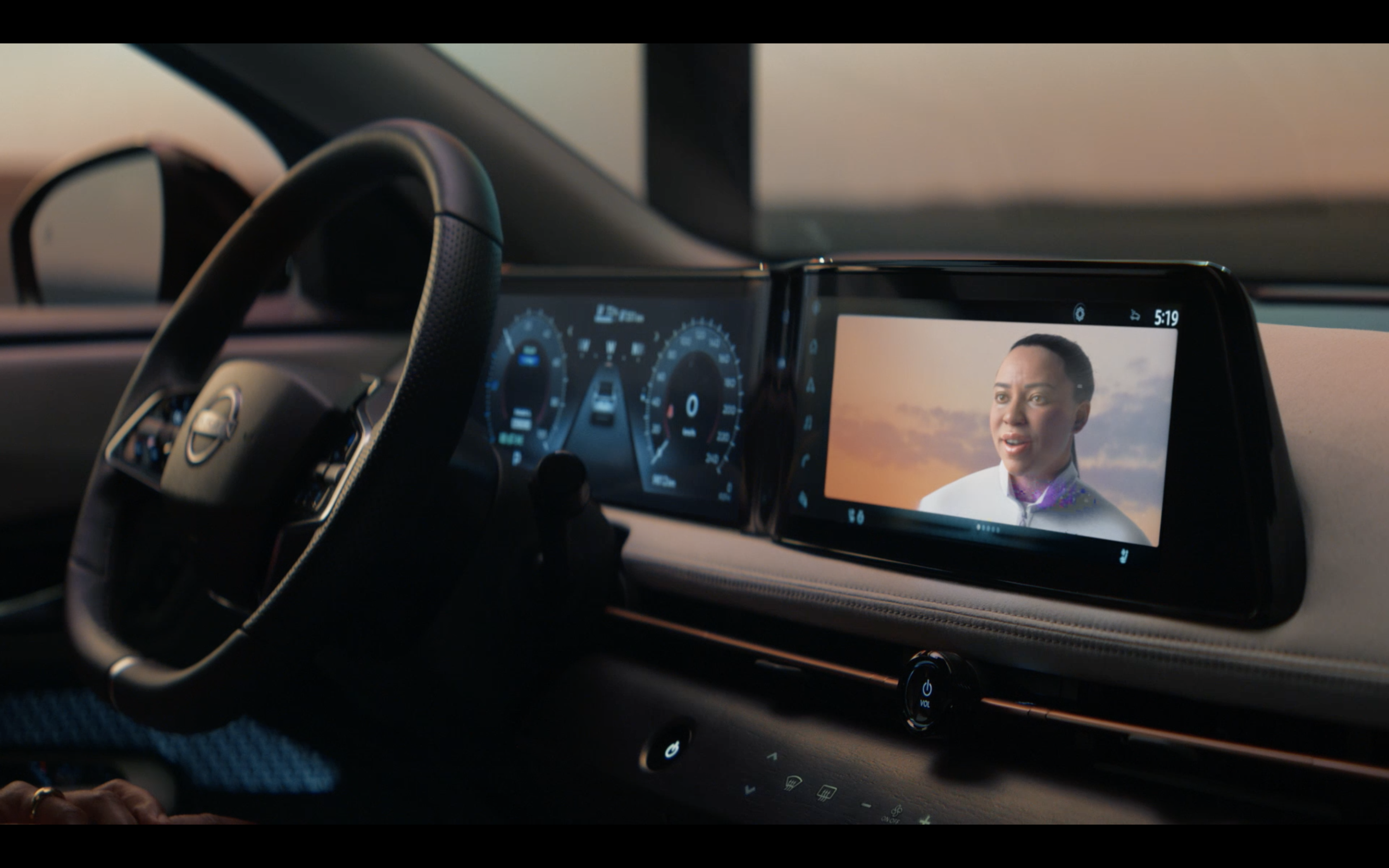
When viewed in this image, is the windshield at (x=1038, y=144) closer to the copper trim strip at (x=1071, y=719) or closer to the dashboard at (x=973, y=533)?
the dashboard at (x=973, y=533)

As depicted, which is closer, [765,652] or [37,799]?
[37,799]

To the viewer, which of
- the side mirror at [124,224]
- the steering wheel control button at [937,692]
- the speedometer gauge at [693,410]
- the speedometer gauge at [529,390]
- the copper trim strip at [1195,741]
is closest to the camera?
the copper trim strip at [1195,741]

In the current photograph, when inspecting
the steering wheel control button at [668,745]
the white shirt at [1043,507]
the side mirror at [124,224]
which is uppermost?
the side mirror at [124,224]

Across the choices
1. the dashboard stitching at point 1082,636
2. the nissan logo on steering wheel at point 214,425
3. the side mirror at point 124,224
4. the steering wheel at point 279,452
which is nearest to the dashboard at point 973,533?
the dashboard stitching at point 1082,636

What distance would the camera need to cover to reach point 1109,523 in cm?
79

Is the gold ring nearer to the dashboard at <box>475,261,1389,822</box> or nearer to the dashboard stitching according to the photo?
the dashboard at <box>475,261,1389,822</box>

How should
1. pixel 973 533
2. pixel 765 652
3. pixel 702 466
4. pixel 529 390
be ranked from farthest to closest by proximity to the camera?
pixel 529 390, pixel 702 466, pixel 765 652, pixel 973 533

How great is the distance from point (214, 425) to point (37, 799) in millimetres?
355

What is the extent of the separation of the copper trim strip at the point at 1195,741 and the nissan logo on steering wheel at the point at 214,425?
0.76 meters

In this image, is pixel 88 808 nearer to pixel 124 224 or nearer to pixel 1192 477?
pixel 1192 477

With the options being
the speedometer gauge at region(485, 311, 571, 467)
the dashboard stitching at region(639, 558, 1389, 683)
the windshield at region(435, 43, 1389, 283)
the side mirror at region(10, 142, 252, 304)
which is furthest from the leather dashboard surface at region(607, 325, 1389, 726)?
the side mirror at region(10, 142, 252, 304)

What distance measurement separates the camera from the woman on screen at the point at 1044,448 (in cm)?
80

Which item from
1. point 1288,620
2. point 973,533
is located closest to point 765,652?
point 973,533

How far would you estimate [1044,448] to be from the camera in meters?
0.81
